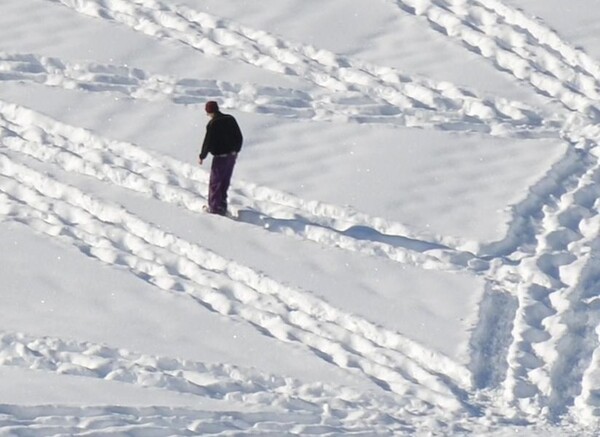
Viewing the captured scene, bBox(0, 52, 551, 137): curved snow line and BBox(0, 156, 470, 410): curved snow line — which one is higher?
BBox(0, 52, 551, 137): curved snow line

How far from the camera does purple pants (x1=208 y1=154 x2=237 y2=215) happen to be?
14.3 m

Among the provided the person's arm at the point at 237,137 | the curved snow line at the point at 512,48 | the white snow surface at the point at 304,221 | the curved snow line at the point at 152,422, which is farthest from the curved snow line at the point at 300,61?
the curved snow line at the point at 152,422

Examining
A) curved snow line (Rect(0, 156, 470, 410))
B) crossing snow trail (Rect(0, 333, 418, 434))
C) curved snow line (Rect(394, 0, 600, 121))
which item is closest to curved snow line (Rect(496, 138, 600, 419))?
curved snow line (Rect(0, 156, 470, 410))

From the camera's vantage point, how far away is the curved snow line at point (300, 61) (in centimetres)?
1622

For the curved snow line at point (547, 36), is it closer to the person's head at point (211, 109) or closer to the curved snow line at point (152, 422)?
the person's head at point (211, 109)

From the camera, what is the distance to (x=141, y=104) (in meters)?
16.3

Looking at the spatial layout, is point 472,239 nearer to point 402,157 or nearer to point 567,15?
point 402,157

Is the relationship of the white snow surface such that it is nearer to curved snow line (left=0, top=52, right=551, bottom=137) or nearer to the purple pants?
curved snow line (left=0, top=52, right=551, bottom=137)

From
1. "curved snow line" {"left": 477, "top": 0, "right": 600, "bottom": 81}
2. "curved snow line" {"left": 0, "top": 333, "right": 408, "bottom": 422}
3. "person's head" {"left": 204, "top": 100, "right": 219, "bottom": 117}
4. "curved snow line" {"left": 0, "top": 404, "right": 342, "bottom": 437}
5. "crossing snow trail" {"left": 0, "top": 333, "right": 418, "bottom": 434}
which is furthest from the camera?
"curved snow line" {"left": 477, "top": 0, "right": 600, "bottom": 81}

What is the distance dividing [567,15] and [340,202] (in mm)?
4168

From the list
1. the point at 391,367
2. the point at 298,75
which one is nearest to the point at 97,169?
the point at 298,75

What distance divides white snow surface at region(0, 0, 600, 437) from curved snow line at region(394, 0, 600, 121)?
0.08 ft

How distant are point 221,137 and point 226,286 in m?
1.28

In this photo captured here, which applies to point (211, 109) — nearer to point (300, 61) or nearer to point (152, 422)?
point (300, 61)
